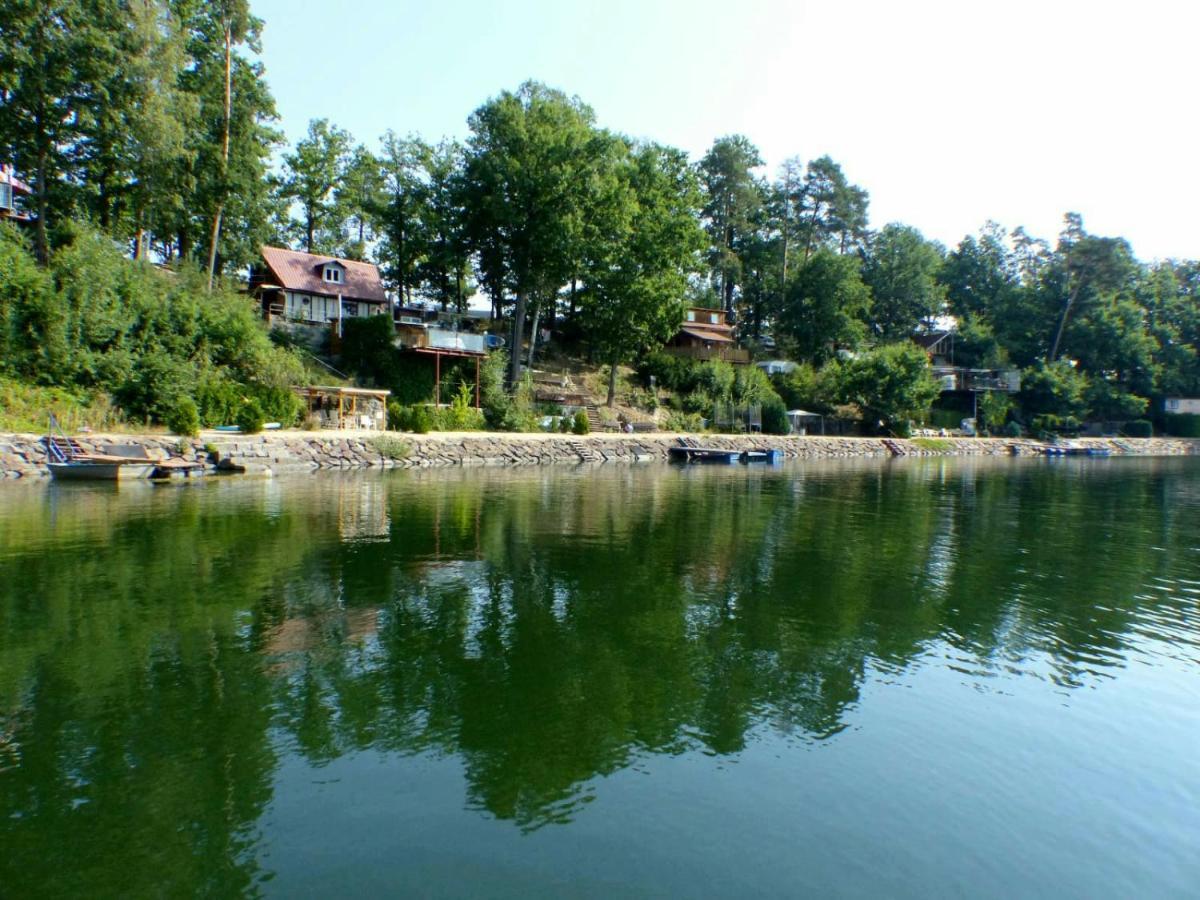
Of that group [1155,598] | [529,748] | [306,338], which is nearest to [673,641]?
[529,748]

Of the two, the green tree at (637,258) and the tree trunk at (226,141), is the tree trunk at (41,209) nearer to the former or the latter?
the tree trunk at (226,141)

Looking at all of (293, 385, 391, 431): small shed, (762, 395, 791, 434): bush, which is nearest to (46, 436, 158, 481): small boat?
(293, 385, 391, 431): small shed

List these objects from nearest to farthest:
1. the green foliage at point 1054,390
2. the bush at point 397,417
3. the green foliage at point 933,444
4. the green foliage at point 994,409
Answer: the bush at point 397,417
the green foliage at point 933,444
the green foliage at point 1054,390
the green foliage at point 994,409

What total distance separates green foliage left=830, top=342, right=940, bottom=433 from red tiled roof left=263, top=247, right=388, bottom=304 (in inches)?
1432

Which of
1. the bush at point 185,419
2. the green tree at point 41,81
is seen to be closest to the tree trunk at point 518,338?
the bush at point 185,419

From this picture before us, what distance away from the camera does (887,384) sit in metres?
62.3

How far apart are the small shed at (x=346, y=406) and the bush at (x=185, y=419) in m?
7.16

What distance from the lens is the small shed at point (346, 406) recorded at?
4038 cm

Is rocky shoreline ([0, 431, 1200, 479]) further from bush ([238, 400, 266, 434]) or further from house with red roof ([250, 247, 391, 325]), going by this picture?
house with red roof ([250, 247, 391, 325])

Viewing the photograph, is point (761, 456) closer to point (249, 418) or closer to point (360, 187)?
point (249, 418)

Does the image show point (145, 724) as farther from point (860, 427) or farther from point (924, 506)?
point (860, 427)

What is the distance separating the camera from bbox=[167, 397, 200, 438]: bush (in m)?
32.3

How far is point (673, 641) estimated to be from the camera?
1087 centimetres

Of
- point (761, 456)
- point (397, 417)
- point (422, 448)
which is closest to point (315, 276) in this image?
point (397, 417)
